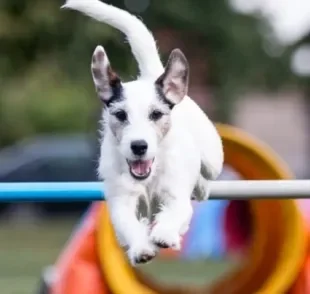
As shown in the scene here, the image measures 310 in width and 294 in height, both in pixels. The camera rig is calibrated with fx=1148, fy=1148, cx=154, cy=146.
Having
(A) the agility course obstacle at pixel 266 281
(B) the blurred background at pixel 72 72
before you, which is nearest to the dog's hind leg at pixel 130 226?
(A) the agility course obstacle at pixel 266 281

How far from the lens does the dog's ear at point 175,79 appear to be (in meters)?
2.66

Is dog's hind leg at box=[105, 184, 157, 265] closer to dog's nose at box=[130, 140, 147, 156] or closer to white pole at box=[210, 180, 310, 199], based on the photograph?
dog's nose at box=[130, 140, 147, 156]

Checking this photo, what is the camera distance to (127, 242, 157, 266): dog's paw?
263 centimetres

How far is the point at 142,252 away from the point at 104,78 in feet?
1.35

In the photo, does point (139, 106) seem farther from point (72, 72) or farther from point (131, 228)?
point (72, 72)

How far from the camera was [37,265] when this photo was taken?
877 centimetres

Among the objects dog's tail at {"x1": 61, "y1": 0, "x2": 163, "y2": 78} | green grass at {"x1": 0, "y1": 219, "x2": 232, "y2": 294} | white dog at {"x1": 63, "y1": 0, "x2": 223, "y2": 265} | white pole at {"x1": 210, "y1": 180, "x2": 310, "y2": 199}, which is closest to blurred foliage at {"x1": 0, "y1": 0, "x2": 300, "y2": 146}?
green grass at {"x1": 0, "y1": 219, "x2": 232, "y2": 294}

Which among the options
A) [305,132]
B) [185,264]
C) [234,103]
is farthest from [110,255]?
[305,132]

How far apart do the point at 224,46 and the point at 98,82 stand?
17.7 meters

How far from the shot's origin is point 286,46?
82.6 ft

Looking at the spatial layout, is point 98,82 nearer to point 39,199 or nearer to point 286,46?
point 39,199

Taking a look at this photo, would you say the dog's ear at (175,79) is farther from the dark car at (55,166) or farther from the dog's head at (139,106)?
the dark car at (55,166)

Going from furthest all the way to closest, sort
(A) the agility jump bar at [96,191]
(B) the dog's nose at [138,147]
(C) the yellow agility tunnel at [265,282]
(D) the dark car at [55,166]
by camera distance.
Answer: (D) the dark car at [55,166]
(C) the yellow agility tunnel at [265,282]
(A) the agility jump bar at [96,191]
(B) the dog's nose at [138,147]

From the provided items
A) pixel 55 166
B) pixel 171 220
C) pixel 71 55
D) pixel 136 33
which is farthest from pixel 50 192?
pixel 71 55
